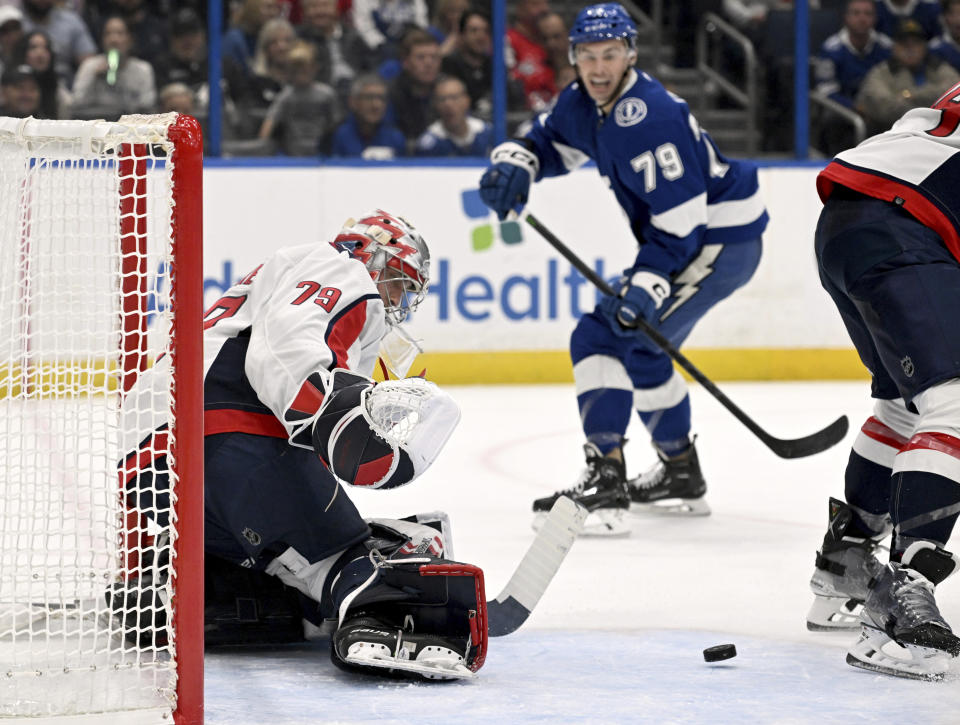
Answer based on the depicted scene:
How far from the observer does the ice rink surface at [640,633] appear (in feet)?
6.42

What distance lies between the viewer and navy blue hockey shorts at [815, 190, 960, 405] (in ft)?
6.99

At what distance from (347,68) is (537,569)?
416cm

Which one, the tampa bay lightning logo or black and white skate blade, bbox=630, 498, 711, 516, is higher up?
the tampa bay lightning logo

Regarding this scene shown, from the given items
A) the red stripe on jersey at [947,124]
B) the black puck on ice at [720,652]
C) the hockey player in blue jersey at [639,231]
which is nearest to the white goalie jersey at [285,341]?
the black puck on ice at [720,652]

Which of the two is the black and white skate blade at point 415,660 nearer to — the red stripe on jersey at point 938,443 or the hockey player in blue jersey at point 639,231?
the red stripe on jersey at point 938,443

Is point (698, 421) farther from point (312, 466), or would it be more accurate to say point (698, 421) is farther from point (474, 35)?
point (312, 466)

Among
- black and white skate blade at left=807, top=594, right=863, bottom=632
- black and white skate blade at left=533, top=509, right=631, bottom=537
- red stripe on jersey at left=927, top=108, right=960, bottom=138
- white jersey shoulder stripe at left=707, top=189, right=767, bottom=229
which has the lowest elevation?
black and white skate blade at left=533, top=509, right=631, bottom=537

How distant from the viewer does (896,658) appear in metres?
2.13

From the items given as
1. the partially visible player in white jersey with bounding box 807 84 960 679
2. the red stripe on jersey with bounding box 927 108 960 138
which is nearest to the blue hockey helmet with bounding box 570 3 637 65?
the partially visible player in white jersey with bounding box 807 84 960 679

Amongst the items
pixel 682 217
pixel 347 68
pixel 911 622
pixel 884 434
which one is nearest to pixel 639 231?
pixel 682 217

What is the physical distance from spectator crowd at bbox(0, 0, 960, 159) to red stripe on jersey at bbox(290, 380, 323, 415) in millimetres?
4060

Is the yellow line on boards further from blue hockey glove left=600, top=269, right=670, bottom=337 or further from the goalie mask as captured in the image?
the goalie mask

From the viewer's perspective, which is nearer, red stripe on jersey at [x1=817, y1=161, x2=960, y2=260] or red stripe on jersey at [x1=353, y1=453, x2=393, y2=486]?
red stripe on jersey at [x1=353, y1=453, x2=393, y2=486]

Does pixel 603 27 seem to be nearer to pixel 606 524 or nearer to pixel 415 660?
pixel 606 524
